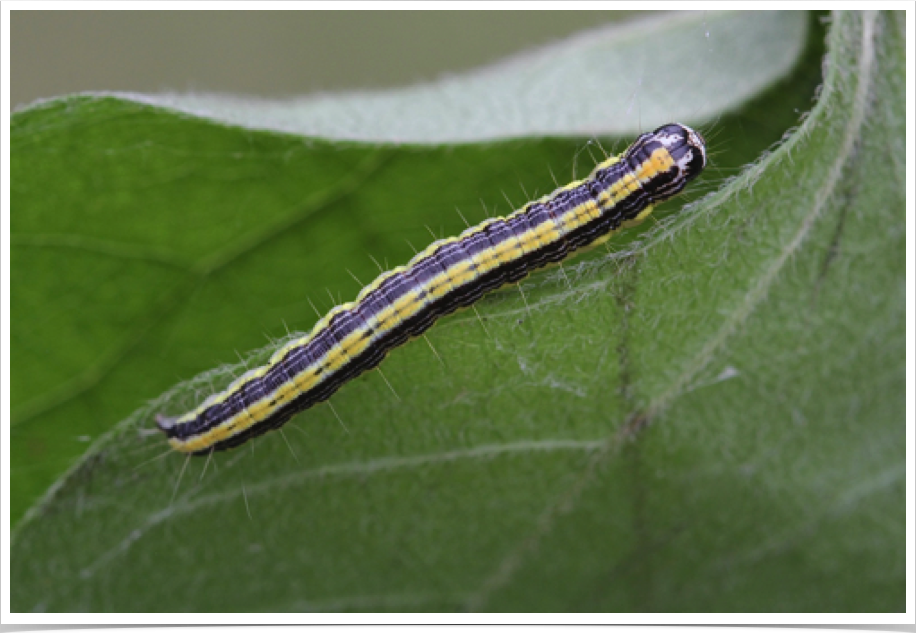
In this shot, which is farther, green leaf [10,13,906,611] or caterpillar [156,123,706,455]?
caterpillar [156,123,706,455]

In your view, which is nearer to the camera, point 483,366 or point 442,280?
point 483,366

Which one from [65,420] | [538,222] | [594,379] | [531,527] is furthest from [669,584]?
[65,420]

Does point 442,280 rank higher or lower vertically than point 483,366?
higher

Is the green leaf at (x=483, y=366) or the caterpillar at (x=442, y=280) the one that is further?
the caterpillar at (x=442, y=280)

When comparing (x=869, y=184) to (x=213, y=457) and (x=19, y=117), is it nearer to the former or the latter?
(x=213, y=457)
